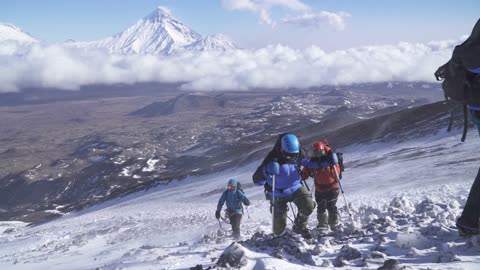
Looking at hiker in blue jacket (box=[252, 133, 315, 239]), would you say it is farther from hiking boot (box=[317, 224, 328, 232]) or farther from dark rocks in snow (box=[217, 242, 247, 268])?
dark rocks in snow (box=[217, 242, 247, 268])

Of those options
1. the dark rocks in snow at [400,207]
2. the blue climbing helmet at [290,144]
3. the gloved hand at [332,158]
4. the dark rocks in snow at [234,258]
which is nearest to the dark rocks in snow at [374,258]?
the dark rocks in snow at [234,258]

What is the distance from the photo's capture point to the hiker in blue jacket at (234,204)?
40.9 feet

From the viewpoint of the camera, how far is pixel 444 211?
934 centimetres

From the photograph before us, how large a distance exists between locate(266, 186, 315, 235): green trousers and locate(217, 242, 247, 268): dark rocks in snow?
2.72 meters

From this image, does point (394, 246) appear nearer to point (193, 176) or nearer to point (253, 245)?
point (253, 245)

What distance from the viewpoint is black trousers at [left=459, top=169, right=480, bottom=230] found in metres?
5.48

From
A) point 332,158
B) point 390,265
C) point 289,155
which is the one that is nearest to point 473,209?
point 390,265

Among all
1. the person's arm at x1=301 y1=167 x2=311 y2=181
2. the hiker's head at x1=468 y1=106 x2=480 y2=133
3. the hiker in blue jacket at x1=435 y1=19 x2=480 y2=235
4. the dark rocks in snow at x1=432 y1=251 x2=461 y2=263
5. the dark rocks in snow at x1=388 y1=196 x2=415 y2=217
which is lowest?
the dark rocks in snow at x1=388 y1=196 x2=415 y2=217

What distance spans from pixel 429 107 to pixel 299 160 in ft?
197

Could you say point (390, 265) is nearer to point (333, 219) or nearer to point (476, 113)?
point (476, 113)

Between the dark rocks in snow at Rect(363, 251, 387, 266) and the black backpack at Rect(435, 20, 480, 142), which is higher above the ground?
the black backpack at Rect(435, 20, 480, 142)

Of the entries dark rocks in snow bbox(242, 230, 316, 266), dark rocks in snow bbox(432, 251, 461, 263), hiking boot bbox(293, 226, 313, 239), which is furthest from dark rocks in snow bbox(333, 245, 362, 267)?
hiking boot bbox(293, 226, 313, 239)

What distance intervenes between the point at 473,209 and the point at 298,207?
3.95 metres

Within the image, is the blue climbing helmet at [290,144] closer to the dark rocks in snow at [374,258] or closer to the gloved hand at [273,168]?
the gloved hand at [273,168]
